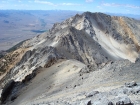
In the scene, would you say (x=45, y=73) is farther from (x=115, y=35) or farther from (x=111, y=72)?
(x=115, y=35)

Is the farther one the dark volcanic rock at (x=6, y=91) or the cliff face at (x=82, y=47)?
the cliff face at (x=82, y=47)

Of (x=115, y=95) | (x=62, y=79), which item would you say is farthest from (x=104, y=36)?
(x=115, y=95)

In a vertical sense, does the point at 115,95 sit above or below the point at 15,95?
above

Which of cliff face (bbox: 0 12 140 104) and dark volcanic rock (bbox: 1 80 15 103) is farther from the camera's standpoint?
cliff face (bbox: 0 12 140 104)

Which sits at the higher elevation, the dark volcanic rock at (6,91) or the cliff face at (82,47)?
the cliff face at (82,47)

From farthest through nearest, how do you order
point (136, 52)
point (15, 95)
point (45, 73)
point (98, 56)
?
point (136, 52)
point (98, 56)
point (45, 73)
point (15, 95)

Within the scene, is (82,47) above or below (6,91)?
above

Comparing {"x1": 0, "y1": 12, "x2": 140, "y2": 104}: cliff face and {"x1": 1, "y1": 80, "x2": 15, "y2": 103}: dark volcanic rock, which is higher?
{"x1": 0, "y1": 12, "x2": 140, "y2": 104}: cliff face

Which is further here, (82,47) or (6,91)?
(82,47)
